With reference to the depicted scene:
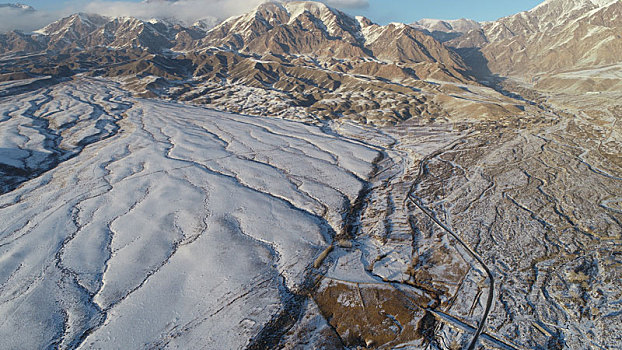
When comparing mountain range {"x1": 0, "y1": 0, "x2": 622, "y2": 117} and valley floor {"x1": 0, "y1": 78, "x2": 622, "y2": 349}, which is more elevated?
mountain range {"x1": 0, "y1": 0, "x2": 622, "y2": 117}

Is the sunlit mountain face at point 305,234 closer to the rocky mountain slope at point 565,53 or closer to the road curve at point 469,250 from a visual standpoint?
the road curve at point 469,250

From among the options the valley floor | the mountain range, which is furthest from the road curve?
the mountain range

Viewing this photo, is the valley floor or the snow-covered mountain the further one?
the snow-covered mountain

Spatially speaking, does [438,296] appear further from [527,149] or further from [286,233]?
[527,149]

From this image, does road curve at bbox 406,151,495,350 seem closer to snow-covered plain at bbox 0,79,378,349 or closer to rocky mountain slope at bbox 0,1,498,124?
snow-covered plain at bbox 0,79,378,349

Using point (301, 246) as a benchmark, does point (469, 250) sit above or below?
above

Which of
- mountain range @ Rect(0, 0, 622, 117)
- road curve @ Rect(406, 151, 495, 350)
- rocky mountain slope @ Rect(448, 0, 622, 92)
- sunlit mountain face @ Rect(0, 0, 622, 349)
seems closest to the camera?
road curve @ Rect(406, 151, 495, 350)

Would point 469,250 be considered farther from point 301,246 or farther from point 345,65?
point 345,65

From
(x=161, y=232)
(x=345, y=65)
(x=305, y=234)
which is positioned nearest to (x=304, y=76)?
(x=345, y=65)

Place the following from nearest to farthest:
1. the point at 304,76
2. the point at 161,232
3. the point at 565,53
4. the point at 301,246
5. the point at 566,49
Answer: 1. the point at 301,246
2. the point at 161,232
3. the point at 304,76
4. the point at 565,53
5. the point at 566,49
